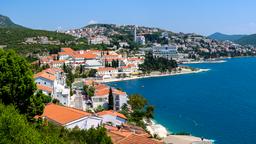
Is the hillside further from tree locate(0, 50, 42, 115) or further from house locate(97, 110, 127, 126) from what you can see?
tree locate(0, 50, 42, 115)

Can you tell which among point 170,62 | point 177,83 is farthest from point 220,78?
point 170,62

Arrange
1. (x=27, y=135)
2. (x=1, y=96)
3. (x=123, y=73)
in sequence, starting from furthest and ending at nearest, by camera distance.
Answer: (x=123, y=73), (x=1, y=96), (x=27, y=135)

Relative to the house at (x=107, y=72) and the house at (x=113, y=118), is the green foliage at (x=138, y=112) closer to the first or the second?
the house at (x=113, y=118)

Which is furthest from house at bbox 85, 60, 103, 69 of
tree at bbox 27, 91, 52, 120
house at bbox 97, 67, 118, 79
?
tree at bbox 27, 91, 52, 120

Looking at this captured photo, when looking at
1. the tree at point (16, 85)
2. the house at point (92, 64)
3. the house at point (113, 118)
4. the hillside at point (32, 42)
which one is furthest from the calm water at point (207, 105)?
the hillside at point (32, 42)

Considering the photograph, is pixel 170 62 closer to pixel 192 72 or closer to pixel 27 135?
pixel 192 72
